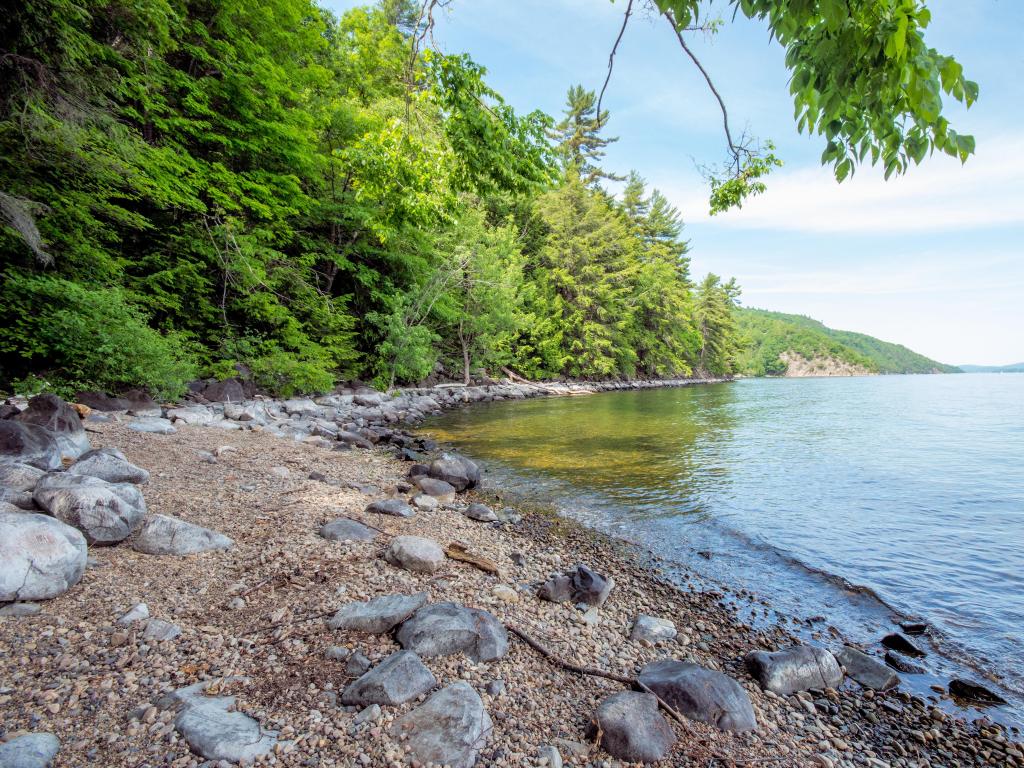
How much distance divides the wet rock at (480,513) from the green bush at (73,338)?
7503 mm

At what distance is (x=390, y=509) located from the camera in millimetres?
4941

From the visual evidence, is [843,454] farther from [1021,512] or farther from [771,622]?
[771,622]

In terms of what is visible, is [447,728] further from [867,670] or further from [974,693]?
[974,693]

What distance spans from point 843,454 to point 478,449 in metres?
8.61

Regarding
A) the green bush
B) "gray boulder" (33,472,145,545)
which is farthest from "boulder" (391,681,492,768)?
the green bush

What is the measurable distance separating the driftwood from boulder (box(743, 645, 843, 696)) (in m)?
1.99

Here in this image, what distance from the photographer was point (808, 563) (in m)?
4.68

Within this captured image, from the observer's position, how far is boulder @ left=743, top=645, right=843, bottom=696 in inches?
109

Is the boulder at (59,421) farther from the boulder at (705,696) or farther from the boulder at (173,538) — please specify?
the boulder at (705,696)

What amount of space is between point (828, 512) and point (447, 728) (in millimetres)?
6468

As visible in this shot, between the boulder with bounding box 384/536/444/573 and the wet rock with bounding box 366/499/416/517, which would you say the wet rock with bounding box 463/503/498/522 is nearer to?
the wet rock with bounding box 366/499/416/517

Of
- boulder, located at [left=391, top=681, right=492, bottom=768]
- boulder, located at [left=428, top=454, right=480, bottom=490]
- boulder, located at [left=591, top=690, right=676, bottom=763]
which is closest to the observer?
boulder, located at [left=391, top=681, right=492, bottom=768]

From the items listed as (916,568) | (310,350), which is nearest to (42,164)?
(310,350)

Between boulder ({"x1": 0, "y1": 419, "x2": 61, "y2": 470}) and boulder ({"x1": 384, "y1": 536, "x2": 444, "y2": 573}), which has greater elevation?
boulder ({"x1": 0, "y1": 419, "x2": 61, "y2": 470})
